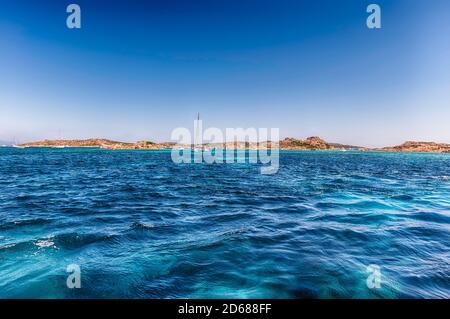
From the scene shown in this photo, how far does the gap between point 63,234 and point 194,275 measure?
6.80 m

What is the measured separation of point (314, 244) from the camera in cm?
1070

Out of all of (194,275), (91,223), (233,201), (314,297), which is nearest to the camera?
(314,297)

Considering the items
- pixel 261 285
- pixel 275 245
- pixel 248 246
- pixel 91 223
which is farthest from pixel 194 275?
pixel 91 223

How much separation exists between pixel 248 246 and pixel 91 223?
7818 mm

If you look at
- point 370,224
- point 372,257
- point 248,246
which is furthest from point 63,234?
point 370,224

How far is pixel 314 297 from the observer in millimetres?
6891

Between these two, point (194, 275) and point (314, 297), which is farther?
point (194, 275)

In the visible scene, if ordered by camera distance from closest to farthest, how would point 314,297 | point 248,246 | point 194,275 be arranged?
point 314,297
point 194,275
point 248,246
